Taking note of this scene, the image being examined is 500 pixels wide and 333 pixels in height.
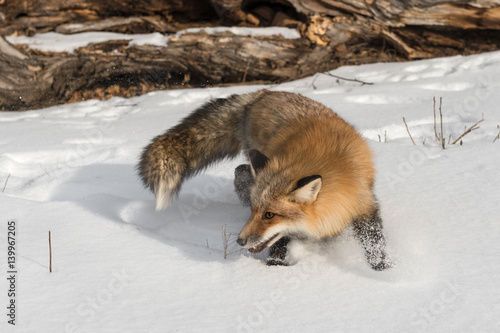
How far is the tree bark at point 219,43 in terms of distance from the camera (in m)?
6.78

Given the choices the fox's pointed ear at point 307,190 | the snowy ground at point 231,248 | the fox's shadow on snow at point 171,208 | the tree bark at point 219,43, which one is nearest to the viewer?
the snowy ground at point 231,248

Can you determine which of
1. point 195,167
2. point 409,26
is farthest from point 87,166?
point 409,26

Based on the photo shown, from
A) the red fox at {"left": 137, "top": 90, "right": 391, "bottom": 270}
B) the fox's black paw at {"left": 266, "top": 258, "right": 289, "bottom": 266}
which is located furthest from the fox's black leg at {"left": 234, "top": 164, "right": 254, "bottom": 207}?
the fox's black paw at {"left": 266, "top": 258, "right": 289, "bottom": 266}

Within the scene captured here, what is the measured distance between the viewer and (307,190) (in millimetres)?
2881

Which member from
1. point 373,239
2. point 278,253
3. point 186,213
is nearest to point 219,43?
point 186,213

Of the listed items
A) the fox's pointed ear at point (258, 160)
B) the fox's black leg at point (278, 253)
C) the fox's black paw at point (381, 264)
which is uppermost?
the fox's pointed ear at point (258, 160)

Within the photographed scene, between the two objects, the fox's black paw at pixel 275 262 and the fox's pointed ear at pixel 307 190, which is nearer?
the fox's pointed ear at pixel 307 190

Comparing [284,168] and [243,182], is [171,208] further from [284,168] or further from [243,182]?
[284,168]

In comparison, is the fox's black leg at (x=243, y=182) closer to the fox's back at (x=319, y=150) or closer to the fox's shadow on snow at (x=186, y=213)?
the fox's shadow on snow at (x=186, y=213)

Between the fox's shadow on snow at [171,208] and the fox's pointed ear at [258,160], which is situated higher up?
the fox's pointed ear at [258,160]

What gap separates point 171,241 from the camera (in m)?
3.27

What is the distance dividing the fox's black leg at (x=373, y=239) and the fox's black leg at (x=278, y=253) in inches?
19.7

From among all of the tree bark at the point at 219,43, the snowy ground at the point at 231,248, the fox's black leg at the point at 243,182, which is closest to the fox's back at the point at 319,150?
the fox's black leg at the point at 243,182

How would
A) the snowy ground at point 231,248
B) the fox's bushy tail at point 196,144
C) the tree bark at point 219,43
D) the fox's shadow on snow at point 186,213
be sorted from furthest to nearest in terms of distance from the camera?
the tree bark at point 219,43, the fox's bushy tail at point 196,144, the fox's shadow on snow at point 186,213, the snowy ground at point 231,248
